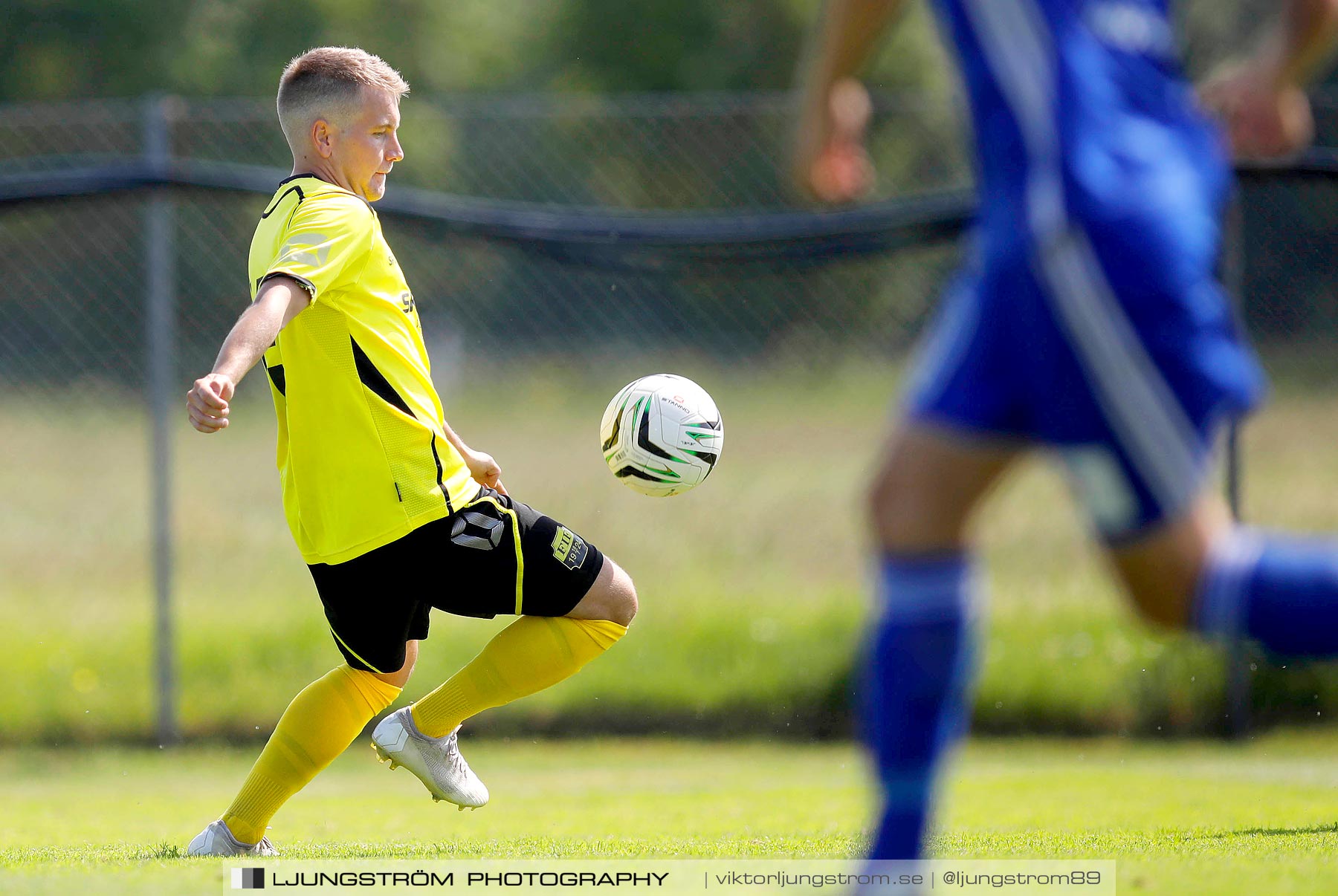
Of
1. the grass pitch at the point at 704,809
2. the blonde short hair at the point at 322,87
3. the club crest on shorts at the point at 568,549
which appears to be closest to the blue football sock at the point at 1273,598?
the grass pitch at the point at 704,809

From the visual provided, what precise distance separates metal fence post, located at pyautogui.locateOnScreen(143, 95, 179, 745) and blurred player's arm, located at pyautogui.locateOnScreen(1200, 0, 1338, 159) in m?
5.70

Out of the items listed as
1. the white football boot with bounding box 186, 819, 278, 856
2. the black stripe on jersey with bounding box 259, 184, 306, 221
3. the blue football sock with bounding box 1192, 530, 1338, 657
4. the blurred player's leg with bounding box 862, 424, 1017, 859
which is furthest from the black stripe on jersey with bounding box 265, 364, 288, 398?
the blue football sock with bounding box 1192, 530, 1338, 657

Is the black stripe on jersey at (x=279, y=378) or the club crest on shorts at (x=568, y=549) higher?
the black stripe on jersey at (x=279, y=378)

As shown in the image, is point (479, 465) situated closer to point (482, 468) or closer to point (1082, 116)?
point (482, 468)

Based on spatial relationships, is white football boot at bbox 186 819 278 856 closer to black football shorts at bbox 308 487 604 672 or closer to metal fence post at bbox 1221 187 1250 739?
black football shorts at bbox 308 487 604 672

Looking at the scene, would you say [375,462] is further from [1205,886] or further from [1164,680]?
[1164,680]

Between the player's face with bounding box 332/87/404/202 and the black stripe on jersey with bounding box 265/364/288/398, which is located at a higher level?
the player's face with bounding box 332/87/404/202

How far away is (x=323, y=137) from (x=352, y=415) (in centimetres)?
71

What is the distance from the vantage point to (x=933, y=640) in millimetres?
2248

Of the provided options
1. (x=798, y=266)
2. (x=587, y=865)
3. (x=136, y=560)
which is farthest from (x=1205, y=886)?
(x=136, y=560)

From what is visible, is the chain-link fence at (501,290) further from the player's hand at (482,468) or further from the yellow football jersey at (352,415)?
the yellow football jersey at (352,415)

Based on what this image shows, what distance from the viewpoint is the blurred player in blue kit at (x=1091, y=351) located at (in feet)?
6.77

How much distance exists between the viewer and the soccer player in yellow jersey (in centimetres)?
341

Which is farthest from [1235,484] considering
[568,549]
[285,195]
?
[285,195]
